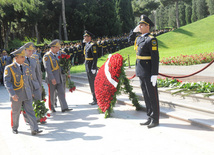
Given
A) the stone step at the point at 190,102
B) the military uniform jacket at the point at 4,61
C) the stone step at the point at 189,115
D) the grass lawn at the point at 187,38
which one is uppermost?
the grass lawn at the point at 187,38

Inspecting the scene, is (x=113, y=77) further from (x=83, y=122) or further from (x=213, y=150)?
(x=213, y=150)

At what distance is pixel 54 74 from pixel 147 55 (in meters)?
3.25

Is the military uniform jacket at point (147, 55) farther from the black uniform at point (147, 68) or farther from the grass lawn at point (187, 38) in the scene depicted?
the grass lawn at point (187, 38)

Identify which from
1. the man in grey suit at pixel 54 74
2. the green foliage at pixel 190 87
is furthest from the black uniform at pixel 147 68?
the man in grey suit at pixel 54 74

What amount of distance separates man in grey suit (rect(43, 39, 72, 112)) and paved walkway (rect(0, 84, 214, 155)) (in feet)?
2.69

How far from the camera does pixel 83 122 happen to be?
21.1 ft

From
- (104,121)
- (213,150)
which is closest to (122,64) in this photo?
(104,121)

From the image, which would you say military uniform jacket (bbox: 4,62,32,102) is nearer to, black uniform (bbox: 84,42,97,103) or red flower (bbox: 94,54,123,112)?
red flower (bbox: 94,54,123,112)

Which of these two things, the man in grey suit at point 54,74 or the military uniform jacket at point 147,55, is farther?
the man in grey suit at point 54,74

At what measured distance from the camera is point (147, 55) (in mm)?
5504

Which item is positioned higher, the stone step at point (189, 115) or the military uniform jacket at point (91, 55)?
the military uniform jacket at point (91, 55)

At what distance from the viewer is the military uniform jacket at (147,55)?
209 inches

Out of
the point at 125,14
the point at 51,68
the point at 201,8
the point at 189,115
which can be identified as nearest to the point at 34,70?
the point at 51,68

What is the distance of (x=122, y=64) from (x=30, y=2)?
30006 millimetres
